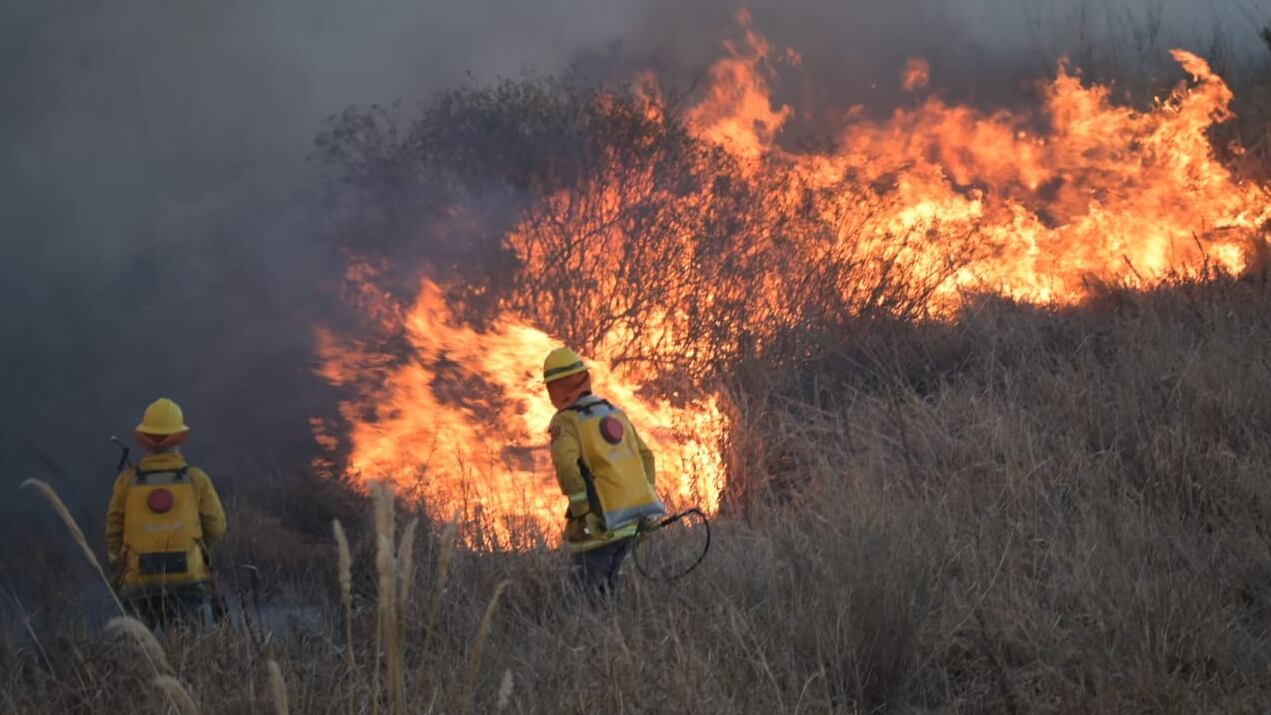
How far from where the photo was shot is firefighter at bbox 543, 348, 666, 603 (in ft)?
17.1

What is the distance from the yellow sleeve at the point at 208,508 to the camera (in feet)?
18.0

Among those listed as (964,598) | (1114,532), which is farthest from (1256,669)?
(1114,532)

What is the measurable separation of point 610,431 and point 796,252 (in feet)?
20.0

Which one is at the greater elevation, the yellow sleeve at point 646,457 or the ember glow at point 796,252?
the ember glow at point 796,252

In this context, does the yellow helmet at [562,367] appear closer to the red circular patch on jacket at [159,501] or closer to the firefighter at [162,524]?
the firefighter at [162,524]

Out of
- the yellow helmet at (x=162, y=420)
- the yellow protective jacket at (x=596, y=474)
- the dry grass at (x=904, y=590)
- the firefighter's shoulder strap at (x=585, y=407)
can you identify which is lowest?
the dry grass at (x=904, y=590)

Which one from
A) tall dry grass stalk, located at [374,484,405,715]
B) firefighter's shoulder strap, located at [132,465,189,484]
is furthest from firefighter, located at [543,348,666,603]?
tall dry grass stalk, located at [374,484,405,715]

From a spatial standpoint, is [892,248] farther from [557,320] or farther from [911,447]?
[911,447]

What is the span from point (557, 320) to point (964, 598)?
6002mm

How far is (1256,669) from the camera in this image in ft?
13.1

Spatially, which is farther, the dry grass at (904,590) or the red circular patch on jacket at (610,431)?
the red circular patch on jacket at (610,431)

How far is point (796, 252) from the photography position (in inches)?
432

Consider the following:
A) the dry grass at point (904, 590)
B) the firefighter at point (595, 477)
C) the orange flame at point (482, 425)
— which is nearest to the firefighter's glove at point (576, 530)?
the firefighter at point (595, 477)

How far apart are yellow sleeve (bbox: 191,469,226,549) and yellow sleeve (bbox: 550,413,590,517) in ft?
5.03
